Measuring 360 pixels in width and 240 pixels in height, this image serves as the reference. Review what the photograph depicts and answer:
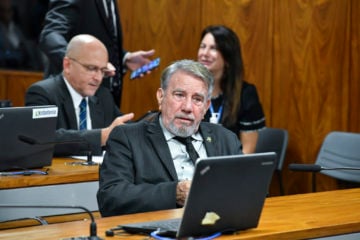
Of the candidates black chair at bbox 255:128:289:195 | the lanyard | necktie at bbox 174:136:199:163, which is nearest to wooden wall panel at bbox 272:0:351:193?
black chair at bbox 255:128:289:195

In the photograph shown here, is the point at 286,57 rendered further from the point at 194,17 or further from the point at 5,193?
the point at 5,193

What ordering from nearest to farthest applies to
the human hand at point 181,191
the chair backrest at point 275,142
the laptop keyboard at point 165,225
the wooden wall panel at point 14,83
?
1. the laptop keyboard at point 165,225
2. the human hand at point 181,191
3. the chair backrest at point 275,142
4. the wooden wall panel at point 14,83

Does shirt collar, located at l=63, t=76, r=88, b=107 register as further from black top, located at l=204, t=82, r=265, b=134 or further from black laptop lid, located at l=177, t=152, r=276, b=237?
black laptop lid, located at l=177, t=152, r=276, b=237

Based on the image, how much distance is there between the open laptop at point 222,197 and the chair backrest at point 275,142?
3355mm

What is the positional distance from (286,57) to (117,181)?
3214mm

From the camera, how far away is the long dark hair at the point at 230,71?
227 inches

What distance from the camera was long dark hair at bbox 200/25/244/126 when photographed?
5766 mm

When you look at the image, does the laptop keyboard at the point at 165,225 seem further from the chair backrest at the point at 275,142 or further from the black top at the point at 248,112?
the chair backrest at the point at 275,142

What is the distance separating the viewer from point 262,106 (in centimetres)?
656

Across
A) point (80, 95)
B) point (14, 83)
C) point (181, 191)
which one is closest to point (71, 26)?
point (80, 95)

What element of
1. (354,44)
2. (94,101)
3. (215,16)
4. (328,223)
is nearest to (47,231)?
(328,223)

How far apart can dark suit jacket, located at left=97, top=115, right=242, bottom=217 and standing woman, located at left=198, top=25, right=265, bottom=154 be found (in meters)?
1.96

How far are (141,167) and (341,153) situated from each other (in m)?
2.35

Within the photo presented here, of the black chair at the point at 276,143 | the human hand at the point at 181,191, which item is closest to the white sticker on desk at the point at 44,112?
the human hand at the point at 181,191
